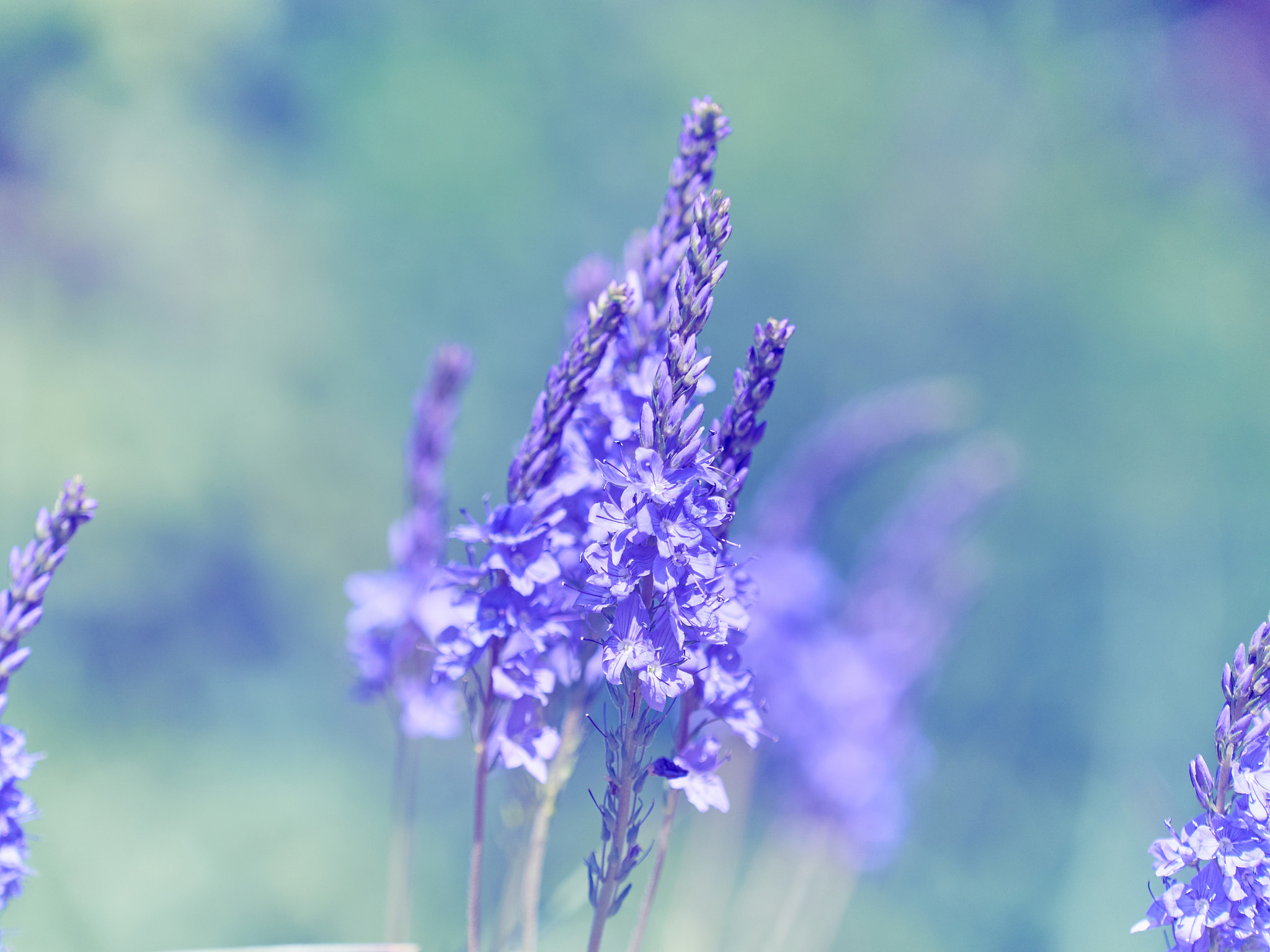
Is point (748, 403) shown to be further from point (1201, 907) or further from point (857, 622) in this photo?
point (857, 622)

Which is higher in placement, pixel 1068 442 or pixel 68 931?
pixel 1068 442

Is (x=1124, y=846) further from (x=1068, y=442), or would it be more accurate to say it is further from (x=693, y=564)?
(x=693, y=564)

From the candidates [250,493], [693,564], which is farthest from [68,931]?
[693,564]

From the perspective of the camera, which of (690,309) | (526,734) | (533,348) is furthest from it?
(533,348)

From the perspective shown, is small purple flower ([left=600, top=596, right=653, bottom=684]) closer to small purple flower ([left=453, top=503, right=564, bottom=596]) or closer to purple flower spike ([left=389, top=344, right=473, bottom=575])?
small purple flower ([left=453, top=503, right=564, bottom=596])

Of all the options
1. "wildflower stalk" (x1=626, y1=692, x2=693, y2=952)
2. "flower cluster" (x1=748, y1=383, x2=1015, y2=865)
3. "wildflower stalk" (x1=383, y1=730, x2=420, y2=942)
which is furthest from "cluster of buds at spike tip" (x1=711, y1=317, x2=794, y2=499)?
"flower cluster" (x1=748, y1=383, x2=1015, y2=865)

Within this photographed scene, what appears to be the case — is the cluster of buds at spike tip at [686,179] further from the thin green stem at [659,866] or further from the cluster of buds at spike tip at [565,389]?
the thin green stem at [659,866]

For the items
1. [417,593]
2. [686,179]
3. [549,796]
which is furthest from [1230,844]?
[417,593]
